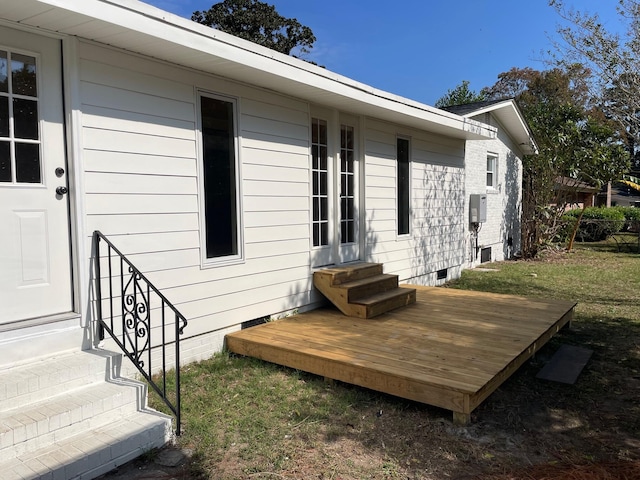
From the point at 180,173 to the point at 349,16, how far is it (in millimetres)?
26643

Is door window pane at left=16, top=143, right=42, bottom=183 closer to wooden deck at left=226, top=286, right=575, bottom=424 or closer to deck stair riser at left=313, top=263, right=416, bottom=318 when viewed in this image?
wooden deck at left=226, top=286, right=575, bottom=424

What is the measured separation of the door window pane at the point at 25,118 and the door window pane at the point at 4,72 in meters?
0.09

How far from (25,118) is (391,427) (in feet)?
10.7

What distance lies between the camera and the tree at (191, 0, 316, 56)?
2964cm

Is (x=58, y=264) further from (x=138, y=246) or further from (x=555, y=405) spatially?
(x=555, y=405)

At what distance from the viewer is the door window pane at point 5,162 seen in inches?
121

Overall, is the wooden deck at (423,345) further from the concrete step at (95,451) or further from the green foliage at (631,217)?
the green foliage at (631,217)

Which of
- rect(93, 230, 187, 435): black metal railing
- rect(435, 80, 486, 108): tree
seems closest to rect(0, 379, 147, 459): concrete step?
rect(93, 230, 187, 435): black metal railing

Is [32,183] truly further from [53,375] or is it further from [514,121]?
[514,121]

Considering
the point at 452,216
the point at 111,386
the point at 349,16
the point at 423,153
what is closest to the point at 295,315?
the point at 111,386

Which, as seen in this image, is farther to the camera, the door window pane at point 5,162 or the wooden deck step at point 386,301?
the wooden deck step at point 386,301

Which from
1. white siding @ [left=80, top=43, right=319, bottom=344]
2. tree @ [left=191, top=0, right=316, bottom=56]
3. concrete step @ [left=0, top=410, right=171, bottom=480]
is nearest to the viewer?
concrete step @ [left=0, top=410, right=171, bottom=480]

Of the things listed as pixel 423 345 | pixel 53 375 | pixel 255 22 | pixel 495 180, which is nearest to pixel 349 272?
pixel 423 345

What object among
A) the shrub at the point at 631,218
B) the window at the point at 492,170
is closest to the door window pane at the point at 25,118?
the window at the point at 492,170
